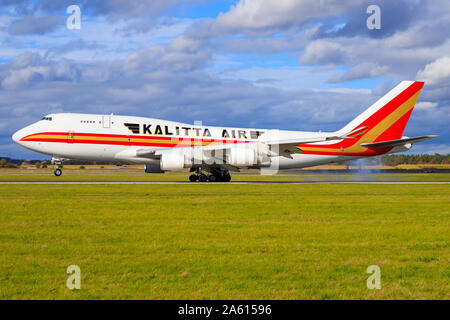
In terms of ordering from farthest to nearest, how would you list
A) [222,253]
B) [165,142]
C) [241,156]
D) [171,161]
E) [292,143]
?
[165,142] → [292,143] → [241,156] → [171,161] → [222,253]

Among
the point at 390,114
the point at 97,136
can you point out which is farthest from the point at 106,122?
the point at 390,114

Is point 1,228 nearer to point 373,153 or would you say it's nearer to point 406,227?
point 406,227

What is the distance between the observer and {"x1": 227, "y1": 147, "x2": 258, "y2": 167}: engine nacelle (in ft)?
113

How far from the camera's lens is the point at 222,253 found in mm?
8602

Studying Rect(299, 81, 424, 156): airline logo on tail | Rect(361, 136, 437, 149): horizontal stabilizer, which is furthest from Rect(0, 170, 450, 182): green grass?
Rect(361, 136, 437, 149): horizontal stabilizer

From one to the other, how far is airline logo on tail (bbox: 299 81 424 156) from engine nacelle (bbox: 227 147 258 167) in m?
6.92

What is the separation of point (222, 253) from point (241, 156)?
26.0 metres

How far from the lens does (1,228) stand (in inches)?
447

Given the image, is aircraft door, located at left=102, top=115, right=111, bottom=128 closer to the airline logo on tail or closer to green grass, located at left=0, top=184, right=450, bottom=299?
the airline logo on tail

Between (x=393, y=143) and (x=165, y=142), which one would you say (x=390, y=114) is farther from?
(x=165, y=142)

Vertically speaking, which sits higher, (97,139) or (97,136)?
(97,136)

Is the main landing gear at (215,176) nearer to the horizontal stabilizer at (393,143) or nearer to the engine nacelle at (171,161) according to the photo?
the engine nacelle at (171,161)

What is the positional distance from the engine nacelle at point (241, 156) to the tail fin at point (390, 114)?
10.5m

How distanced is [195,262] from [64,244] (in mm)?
3211
